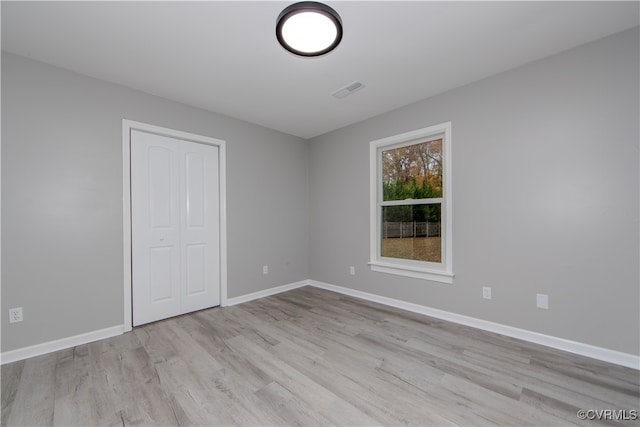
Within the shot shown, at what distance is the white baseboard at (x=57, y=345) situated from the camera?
82.9 inches

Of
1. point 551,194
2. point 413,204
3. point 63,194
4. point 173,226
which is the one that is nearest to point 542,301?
point 551,194

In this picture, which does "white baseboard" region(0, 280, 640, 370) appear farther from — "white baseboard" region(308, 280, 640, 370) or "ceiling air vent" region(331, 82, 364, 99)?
"ceiling air vent" region(331, 82, 364, 99)

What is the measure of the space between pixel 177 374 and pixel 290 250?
249cm

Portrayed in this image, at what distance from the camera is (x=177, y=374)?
1.93 metres

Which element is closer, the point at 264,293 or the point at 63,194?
the point at 63,194

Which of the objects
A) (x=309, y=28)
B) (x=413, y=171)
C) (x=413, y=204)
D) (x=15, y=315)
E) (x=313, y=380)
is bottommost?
(x=313, y=380)

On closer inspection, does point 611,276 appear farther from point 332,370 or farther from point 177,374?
point 177,374

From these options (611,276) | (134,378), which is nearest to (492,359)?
(611,276)

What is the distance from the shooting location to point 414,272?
317cm

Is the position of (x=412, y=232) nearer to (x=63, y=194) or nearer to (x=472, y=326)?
(x=472, y=326)

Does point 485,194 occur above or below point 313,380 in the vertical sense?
above

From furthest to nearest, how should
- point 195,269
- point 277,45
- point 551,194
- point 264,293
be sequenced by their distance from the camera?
point 264,293 < point 195,269 < point 551,194 < point 277,45

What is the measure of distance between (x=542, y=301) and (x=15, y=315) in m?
4.55

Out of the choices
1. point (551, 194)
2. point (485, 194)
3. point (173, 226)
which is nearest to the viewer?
point (551, 194)
